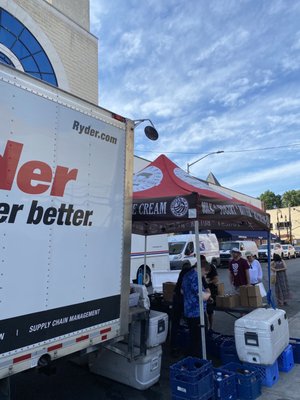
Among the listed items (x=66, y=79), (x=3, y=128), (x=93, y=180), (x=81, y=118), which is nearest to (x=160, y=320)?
(x=93, y=180)

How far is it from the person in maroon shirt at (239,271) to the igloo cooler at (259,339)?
4.20 meters

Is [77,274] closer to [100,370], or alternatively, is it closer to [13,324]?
[13,324]

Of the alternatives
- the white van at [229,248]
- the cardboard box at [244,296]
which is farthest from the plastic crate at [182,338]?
the white van at [229,248]

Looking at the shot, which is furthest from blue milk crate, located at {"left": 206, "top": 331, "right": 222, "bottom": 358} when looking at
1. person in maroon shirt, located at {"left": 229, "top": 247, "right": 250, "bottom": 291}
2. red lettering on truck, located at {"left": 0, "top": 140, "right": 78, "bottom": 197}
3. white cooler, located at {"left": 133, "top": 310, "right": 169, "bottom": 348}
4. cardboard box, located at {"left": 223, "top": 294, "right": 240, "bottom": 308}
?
red lettering on truck, located at {"left": 0, "top": 140, "right": 78, "bottom": 197}

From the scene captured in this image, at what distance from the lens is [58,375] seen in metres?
5.50

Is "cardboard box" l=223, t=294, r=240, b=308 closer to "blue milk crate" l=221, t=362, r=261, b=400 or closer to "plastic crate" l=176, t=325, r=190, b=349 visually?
"plastic crate" l=176, t=325, r=190, b=349

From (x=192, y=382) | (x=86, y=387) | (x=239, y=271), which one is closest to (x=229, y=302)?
(x=192, y=382)

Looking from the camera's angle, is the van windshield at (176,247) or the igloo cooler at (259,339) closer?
the igloo cooler at (259,339)

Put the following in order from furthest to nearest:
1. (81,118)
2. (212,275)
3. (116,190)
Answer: (212,275) → (116,190) → (81,118)

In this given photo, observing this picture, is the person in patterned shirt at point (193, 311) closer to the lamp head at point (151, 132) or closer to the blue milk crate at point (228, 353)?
the blue milk crate at point (228, 353)

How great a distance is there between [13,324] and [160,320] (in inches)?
98.0

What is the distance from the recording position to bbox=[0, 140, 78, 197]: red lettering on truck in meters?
2.80

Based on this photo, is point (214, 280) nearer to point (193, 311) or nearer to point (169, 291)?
point (169, 291)

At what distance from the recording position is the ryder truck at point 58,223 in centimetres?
283
